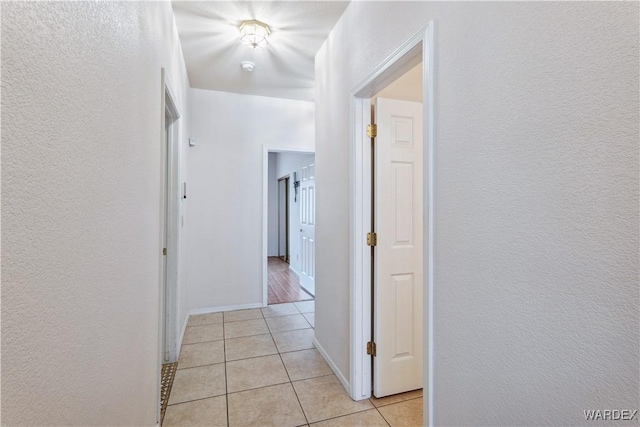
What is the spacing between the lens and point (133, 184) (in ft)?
3.93

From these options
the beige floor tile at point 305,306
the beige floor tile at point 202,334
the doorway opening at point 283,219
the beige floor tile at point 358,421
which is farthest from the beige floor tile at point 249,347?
the doorway opening at point 283,219

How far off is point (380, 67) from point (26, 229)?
5.27 feet

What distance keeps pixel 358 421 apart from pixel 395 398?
1.12 ft

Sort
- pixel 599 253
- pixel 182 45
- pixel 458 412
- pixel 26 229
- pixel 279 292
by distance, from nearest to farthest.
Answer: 1. pixel 26 229
2. pixel 599 253
3. pixel 458 412
4. pixel 182 45
5. pixel 279 292

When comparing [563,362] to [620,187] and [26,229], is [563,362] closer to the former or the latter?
[620,187]

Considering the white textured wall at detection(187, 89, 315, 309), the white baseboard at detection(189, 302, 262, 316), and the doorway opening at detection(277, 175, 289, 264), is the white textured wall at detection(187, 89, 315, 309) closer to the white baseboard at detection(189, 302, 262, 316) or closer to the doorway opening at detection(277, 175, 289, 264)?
the white baseboard at detection(189, 302, 262, 316)

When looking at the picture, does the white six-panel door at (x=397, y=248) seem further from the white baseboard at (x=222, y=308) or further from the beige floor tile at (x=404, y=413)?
the white baseboard at (x=222, y=308)

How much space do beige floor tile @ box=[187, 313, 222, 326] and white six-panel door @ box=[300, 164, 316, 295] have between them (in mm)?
1450

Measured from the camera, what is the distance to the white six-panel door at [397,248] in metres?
1.89

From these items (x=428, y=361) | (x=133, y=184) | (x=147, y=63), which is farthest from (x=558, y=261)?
(x=147, y=63)

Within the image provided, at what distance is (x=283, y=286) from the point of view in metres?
4.61

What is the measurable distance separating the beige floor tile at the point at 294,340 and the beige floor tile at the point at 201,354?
1.67 feet

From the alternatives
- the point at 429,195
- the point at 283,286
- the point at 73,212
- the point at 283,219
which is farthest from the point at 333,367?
the point at 283,219

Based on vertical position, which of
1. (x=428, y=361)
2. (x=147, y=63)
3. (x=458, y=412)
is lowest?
(x=458, y=412)
